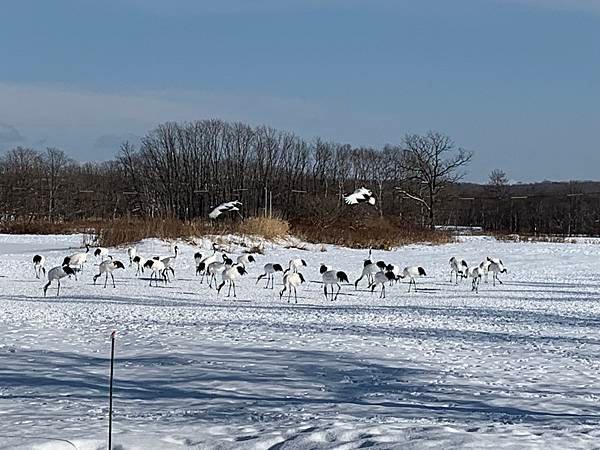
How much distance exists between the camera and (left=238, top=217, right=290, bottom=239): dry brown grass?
44103 millimetres

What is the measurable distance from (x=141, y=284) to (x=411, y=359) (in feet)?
46.0

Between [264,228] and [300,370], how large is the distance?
33.9 metres

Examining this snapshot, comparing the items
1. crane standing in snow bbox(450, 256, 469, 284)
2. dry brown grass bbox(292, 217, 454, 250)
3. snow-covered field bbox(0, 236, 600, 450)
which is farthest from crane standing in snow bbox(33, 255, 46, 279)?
dry brown grass bbox(292, 217, 454, 250)

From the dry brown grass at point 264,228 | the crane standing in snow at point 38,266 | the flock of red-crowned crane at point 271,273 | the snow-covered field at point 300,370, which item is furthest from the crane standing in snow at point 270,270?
the dry brown grass at point 264,228

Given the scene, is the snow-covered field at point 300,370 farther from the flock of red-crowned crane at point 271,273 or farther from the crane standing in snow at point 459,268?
the crane standing in snow at point 459,268

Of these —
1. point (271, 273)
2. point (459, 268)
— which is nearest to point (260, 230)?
→ point (271, 273)

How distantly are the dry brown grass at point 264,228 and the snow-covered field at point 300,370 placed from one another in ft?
69.7

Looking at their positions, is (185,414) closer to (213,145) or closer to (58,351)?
(58,351)

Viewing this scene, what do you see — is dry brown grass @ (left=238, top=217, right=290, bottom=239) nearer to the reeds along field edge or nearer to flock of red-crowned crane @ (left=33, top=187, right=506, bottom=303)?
the reeds along field edge

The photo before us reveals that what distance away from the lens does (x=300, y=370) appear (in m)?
11.1

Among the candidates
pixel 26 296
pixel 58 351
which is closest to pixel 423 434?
pixel 58 351

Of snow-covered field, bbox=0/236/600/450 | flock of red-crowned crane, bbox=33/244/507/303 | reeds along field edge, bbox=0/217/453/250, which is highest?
reeds along field edge, bbox=0/217/453/250

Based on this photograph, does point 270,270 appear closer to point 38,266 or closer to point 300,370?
point 38,266

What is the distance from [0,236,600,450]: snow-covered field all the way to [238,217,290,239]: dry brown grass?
21235mm
